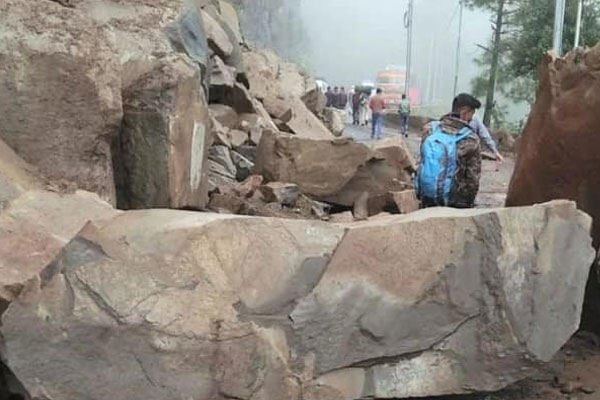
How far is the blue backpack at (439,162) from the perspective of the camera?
5.37 m

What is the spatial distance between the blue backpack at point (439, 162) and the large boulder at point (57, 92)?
6.39 ft

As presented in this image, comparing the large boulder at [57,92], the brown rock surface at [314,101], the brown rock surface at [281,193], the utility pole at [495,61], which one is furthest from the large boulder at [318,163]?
the utility pole at [495,61]

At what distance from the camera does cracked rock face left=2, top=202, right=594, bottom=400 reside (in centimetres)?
328

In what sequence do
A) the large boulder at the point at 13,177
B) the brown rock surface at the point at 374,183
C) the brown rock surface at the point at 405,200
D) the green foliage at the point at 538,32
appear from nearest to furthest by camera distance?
the large boulder at the point at 13,177, the brown rock surface at the point at 405,200, the brown rock surface at the point at 374,183, the green foliage at the point at 538,32

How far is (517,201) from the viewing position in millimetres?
5504

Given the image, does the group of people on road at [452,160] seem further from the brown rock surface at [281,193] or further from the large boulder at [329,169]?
the large boulder at [329,169]

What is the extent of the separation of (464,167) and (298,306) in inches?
92.5

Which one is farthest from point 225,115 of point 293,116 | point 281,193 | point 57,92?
point 57,92

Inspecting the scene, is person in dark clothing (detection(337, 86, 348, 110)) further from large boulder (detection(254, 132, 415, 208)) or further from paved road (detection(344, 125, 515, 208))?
large boulder (detection(254, 132, 415, 208))

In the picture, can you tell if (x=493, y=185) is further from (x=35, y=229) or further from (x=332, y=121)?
(x=35, y=229)

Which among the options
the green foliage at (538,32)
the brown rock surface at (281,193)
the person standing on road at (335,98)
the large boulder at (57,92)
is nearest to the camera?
the large boulder at (57,92)

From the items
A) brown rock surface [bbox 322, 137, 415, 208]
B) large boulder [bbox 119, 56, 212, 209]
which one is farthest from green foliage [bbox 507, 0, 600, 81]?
large boulder [bbox 119, 56, 212, 209]

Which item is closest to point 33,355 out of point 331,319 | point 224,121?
point 331,319

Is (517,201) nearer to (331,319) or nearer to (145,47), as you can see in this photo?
(331,319)
